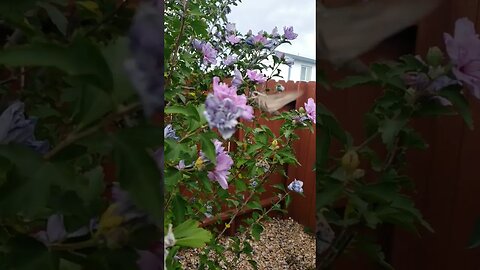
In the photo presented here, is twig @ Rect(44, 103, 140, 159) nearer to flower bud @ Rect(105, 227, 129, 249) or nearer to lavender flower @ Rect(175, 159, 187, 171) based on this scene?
flower bud @ Rect(105, 227, 129, 249)

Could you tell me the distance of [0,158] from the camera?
0.57 meters

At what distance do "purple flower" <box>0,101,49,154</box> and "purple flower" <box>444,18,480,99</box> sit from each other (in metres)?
0.59

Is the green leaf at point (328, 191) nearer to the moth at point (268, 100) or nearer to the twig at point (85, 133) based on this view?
the twig at point (85, 133)

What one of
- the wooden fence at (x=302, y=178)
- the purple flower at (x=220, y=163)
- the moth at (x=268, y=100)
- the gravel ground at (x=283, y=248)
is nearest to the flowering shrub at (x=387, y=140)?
the purple flower at (x=220, y=163)

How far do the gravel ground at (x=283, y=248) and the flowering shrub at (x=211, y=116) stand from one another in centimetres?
112

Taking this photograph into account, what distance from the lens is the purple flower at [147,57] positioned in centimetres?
56

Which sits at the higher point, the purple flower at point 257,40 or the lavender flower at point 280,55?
the purple flower at point 257,40

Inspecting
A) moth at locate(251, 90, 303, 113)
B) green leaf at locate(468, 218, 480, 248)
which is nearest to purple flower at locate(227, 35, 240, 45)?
moth at locate(251, 90, 303, 113)

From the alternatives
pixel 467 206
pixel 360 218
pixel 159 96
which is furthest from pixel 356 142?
pixel 159 96

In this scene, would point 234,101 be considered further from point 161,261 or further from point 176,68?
point 176,68

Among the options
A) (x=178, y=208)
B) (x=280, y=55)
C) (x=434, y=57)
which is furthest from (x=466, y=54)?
(x=280, y=55)

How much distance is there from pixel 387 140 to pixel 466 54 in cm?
17

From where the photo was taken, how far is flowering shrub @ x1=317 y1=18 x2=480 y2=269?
730mm

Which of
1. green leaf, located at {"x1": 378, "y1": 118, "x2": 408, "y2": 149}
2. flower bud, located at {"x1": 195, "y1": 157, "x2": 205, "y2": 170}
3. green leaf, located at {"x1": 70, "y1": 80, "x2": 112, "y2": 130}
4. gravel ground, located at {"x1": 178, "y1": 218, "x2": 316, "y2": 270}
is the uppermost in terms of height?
green leaf, located at {"x1": 70, "y1": 80, "x2": 112, "y2": 130}
